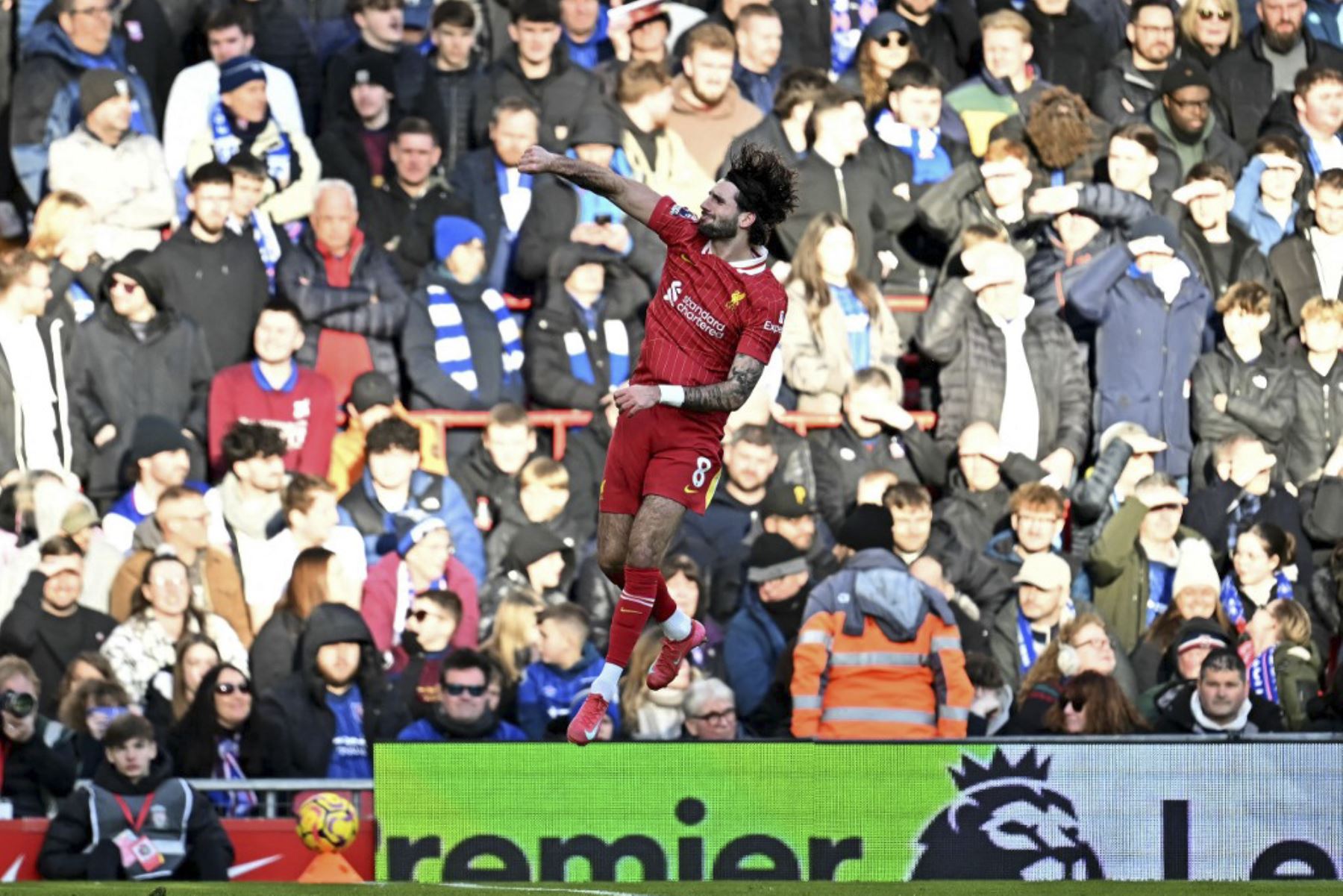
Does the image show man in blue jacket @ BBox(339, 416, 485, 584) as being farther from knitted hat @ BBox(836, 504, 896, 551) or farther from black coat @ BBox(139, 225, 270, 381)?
knitted hat @ BBox(836, 504, 896, 551)

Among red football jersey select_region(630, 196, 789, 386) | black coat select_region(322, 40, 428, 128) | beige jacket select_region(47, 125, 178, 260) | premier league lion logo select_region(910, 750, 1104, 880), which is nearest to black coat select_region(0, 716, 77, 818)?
beige jacket select_region(47, 125, 178, 260)

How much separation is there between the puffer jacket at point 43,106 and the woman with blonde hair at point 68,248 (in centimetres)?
54

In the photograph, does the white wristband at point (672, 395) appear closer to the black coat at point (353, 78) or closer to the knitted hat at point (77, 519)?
the knitted hat at point (77, 519)

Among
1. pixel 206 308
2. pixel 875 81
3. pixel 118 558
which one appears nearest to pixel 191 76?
pixel 206 308

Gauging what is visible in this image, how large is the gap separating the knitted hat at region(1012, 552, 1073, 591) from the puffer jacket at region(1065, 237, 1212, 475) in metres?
1.46

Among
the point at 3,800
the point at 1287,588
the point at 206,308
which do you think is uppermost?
the point at 206,308

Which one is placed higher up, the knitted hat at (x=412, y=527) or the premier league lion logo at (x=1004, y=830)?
the knitted hat at (x=412, y=527)

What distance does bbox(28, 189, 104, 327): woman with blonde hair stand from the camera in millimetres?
14484

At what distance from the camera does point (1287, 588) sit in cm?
1472

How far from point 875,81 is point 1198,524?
11.8 ft

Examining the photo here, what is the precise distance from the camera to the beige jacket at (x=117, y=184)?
48.6 feet

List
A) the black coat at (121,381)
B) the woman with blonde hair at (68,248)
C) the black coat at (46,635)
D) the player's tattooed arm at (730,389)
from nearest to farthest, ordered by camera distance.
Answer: the player's tattooed arm at (730,389) < the black coat at (46,635) < the black coat at (121,381) < the woman with blonde hair at (68,248)

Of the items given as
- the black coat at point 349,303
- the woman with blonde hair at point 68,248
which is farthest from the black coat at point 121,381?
the black coat at point 349,303

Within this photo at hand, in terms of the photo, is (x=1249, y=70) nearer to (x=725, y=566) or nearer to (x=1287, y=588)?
(x=1287, y=588)
